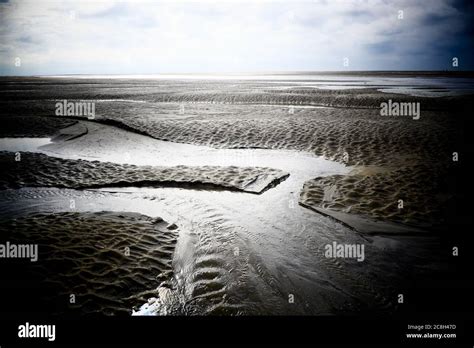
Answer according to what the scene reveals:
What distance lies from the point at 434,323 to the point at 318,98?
25.0 meters

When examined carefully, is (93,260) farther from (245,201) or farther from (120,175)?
(120,175)

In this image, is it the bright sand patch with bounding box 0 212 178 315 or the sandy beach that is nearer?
the bright sand patch with bounding box 0 212 178 315

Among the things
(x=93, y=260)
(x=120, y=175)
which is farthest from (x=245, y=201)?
(x=120, y=175)

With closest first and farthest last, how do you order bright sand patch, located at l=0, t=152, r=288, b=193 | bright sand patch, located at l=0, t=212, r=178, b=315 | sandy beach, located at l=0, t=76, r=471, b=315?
bright sand patch, located at l=0, t=212, r=178, b=315, sandy beach, located at l=0, t=76, r=471, b=315, bright sand patch, located at l=0, t=152, r=288, b=193

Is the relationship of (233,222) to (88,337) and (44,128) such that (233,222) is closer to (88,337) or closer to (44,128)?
(88,337)

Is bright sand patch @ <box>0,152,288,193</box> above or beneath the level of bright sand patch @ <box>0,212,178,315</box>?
above

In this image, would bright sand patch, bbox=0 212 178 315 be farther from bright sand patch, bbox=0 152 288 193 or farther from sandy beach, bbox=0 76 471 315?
bright sand patch, bbox=0 152 288 193

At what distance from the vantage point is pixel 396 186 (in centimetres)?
870

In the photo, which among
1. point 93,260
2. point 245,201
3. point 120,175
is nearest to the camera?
point 93,260

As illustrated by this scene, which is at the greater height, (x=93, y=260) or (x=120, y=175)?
(x=120, y=175)

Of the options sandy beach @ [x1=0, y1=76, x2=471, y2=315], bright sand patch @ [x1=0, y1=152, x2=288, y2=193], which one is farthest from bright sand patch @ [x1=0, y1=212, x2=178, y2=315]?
bright sand patch @ [x1=0, y1=152, x2=288, y2=193]

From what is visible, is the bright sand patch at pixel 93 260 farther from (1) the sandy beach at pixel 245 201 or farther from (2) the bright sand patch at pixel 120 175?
(2) the bright sand patch at pixel 120 175

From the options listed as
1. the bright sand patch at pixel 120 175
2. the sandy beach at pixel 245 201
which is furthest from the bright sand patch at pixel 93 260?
the bright sand patch at pixel 120 175

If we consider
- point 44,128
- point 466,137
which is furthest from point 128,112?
point 466,137
